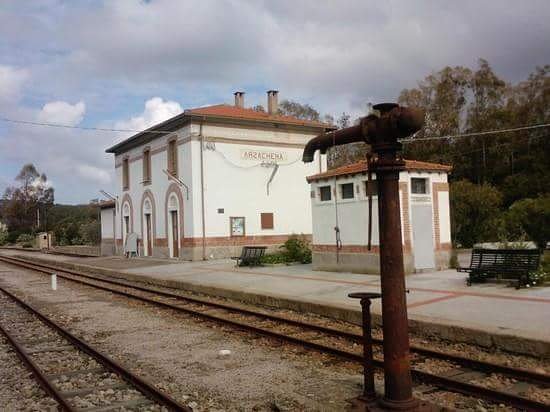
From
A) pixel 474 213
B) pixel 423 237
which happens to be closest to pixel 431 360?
pixel 423 237

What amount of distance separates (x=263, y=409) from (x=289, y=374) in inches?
52.8

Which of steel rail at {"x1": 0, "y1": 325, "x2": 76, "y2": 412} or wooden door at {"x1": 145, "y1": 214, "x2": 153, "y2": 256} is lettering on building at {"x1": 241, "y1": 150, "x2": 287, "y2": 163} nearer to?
wooden door at {"x1": 145, "y1": 214, "x2": 153, "y2": 256}

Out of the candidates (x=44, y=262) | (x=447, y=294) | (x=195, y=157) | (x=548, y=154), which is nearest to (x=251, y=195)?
(x=195, y=157)

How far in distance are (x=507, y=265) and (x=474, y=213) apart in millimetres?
12288

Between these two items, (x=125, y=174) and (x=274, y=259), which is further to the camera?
(x=125, y=174)

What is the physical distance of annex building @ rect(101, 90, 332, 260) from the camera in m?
27.6

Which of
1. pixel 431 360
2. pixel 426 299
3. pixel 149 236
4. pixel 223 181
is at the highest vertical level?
pixel 223 181

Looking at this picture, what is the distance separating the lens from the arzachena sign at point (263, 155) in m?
29.2

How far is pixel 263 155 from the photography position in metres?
29.8

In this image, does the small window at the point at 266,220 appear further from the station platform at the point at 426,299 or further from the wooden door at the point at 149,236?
the station platform at the point at 426,299

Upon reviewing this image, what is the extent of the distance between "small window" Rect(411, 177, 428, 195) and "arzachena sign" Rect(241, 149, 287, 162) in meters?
14.0

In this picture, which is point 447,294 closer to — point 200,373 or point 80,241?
point 200,373

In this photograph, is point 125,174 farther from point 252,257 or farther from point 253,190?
point 252,257

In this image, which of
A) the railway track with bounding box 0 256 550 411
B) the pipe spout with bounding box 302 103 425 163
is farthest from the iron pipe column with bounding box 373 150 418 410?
the railway track with bounding box 0 256 550 411
